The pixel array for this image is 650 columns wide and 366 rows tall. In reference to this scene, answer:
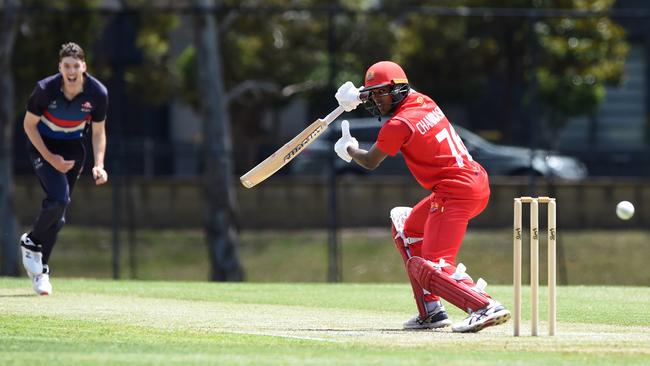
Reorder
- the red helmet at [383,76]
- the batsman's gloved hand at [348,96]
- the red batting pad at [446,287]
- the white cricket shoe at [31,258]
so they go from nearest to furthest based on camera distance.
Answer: the red batting pad at [446,287], the red helmet at [383,76], the batsman's gloved hand at [348,96], the white cricket shoe at [31,258]

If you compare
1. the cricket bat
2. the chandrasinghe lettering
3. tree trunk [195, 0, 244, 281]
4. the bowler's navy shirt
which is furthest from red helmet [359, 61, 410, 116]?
tree trunk [195, 0, 244, 281]

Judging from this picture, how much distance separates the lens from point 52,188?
39.1 ft

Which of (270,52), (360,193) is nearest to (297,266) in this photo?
(360,193)

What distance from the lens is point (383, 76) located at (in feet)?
31.4

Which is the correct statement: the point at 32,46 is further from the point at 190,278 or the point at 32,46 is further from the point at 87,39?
the point at 190,278

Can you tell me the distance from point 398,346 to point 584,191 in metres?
13.2

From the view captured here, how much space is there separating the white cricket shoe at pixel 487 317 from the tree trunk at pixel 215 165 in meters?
11.2

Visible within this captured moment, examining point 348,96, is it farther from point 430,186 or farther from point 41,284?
point 41,284

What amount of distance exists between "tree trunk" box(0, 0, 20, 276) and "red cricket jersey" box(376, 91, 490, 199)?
11219mm

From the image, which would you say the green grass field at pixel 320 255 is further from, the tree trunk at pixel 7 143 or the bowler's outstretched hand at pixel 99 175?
the bowler's outstretched hand at pixel 99 175

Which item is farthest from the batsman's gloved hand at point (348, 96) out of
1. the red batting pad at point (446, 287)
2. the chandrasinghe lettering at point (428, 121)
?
the red batting pad at point (446, 287)

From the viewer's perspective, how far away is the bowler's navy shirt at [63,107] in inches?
463

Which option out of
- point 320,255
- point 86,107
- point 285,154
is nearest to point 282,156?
point 285,154

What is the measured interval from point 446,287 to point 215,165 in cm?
1178
